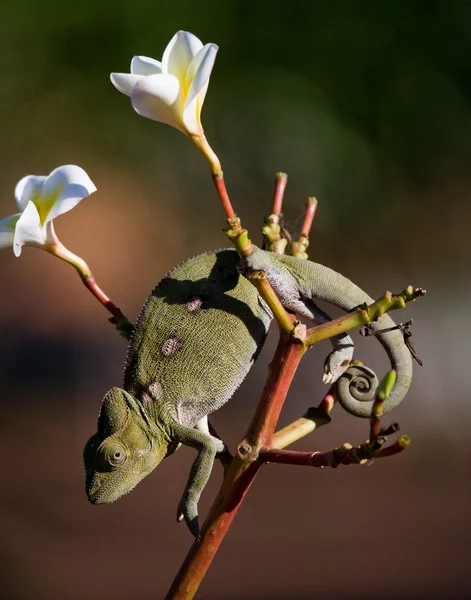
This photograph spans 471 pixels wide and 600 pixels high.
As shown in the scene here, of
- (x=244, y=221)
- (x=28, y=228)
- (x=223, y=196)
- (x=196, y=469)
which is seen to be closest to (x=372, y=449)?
(x=223, y=196)

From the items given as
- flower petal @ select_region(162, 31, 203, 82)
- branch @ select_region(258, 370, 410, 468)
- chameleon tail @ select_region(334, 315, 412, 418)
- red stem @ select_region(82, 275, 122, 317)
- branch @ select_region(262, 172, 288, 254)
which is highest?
branch @ select_region(262, 172, 288, 254)

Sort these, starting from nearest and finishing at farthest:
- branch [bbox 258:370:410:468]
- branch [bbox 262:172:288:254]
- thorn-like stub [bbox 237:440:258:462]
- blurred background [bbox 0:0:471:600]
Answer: branch [bbox 258:370:410:468], thorn-like stub [bbox 237:440:258:462], branch [bbox 262:172:288:254], blurred background [bbox 0:0:471:600]

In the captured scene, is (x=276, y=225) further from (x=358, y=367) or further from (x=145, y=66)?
(x=145, y=66)

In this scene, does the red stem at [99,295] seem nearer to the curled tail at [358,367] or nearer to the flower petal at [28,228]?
the flower petal at [28,228]

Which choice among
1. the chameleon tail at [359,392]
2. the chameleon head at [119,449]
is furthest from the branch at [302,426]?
the chameleon head at [119,449]

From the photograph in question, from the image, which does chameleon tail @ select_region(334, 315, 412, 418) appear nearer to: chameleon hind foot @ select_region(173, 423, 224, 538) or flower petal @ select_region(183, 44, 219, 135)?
chameleon hind foot @ select_region(173, 423, 224, 538)

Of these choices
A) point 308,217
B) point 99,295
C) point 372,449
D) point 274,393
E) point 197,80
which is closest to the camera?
point 372,449

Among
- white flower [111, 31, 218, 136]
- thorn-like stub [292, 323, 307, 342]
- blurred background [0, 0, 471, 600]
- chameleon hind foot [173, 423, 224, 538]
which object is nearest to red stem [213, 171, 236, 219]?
white flower [111, 31, 218, 136]
